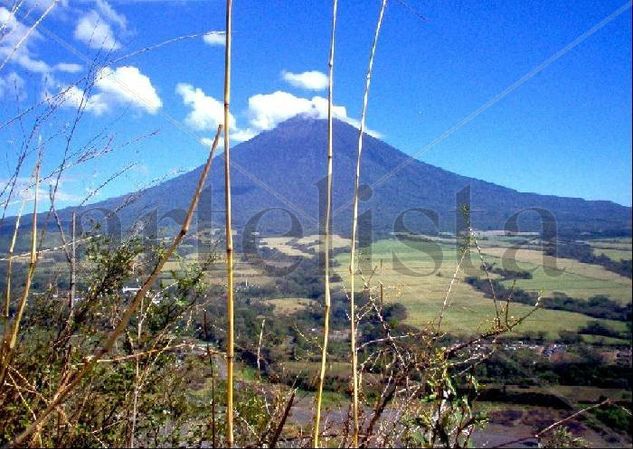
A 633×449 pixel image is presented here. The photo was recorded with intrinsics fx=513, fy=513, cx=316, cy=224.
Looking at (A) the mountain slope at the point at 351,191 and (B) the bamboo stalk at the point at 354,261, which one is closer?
(B) the bamboo stalk at the point at 354,261

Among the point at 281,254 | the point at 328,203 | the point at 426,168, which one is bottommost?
the point at 281,254

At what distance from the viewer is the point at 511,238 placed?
2331 cm

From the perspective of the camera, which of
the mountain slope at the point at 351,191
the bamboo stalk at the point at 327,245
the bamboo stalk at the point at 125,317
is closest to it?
the bamboo stalk at the point at 125,317

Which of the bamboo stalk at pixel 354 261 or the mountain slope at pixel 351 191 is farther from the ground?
the mountain slope at pixel 351 191

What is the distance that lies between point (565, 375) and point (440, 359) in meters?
2.39

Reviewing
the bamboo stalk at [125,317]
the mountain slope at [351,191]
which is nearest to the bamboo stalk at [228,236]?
the bamboo stalk at [125,317]

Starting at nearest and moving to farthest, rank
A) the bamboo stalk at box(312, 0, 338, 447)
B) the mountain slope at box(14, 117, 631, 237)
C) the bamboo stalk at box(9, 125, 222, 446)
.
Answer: the bamboo stalk at box(9, 125, 222, 446), the bamboo stalk at box(312, 0, 338, 447), the mountain slope at box(14, 117, 631, 237)

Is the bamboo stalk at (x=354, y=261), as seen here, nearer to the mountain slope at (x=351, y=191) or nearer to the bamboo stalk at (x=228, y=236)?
the bamboo stalk at (x=228, y=236)

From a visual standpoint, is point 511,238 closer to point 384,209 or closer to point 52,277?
point 52,277

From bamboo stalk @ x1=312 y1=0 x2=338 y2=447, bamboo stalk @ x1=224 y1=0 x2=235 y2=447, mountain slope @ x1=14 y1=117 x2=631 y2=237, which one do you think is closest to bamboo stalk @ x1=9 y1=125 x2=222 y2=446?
bamboo stalk @ x1=224 y1=0 x2=235 y2=447

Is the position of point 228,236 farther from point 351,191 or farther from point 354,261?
point 351,191

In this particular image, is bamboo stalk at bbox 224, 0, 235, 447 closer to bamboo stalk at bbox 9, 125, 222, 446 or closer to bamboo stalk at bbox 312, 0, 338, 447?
bamboo stalk at bbox 9, 125, 222, 446

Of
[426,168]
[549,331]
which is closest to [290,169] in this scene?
[426,168]

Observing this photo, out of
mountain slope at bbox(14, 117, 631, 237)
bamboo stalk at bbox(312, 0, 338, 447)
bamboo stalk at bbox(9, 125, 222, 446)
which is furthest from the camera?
mountain slope at bbox(14, 117, 631, 237)
